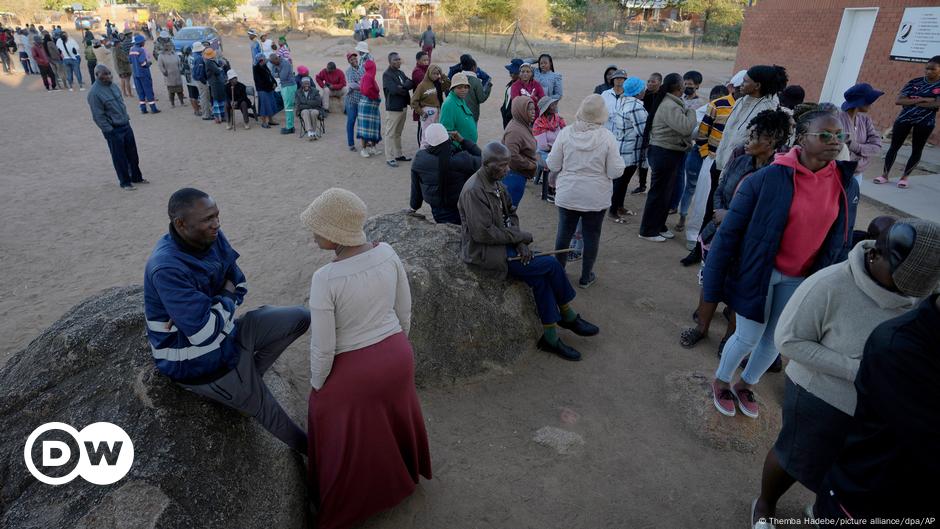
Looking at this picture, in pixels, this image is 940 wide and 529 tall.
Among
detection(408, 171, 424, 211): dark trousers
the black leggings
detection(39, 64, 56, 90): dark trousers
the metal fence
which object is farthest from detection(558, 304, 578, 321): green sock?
the metal fence

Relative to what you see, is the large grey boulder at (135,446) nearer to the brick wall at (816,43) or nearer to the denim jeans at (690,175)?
the denim jeans at (690,175)

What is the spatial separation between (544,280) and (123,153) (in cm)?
750

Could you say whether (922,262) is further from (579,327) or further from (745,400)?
(579,327)

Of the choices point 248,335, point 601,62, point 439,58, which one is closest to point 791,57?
point 601,62

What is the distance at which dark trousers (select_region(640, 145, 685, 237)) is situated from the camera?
19.8ft

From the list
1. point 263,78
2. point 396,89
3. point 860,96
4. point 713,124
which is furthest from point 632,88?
point 263,78

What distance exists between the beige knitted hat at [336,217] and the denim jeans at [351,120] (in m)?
8.37

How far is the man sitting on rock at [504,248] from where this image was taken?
4035mm

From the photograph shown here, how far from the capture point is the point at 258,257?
626cm

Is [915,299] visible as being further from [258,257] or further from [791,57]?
[791,57]

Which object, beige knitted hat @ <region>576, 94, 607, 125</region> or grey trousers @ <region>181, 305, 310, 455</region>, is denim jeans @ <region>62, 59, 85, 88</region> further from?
grey trousers @ <region>181, 305, 310, 455</region>

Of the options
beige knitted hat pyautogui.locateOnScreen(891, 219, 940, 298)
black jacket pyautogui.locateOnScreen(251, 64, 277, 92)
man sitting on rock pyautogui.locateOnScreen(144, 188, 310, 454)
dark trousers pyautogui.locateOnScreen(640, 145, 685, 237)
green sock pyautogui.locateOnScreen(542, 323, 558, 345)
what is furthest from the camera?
black jacket pyautogui.locateOnScreen(251, 64, 277, 92)

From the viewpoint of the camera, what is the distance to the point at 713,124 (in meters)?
5.92

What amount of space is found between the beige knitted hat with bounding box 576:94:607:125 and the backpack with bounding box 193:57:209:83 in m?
10.8
